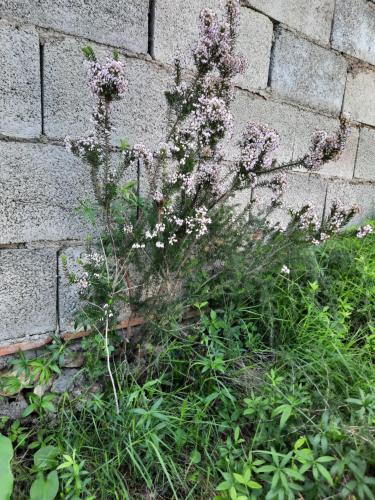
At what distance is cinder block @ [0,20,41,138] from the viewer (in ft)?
4.49

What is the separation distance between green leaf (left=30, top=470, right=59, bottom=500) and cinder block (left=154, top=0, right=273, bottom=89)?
150cm

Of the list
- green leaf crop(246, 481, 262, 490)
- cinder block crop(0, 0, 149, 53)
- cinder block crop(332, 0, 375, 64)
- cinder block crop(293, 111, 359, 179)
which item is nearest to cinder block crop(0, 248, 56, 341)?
cinder block crop(0, 0, 149, 53)

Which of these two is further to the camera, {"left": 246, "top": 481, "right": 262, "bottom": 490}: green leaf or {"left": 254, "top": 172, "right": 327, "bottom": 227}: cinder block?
{"left": 254, "top": 172, "right": 327, "bottom": 227}: cinder block

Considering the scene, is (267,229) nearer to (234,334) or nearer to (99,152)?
(234,334)

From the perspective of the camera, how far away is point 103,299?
159 centimetres

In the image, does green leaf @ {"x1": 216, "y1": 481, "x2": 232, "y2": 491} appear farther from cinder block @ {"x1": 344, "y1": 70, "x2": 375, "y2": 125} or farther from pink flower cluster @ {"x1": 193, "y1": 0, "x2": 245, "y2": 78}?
cinder block @ {"x1": 344, "y1": 70, "x2": 375, "y2": 125}

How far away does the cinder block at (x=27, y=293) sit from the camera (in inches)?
59.6

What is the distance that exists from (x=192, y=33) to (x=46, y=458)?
1.79 m

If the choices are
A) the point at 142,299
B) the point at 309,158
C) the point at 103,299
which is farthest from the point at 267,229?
the point at 103,299

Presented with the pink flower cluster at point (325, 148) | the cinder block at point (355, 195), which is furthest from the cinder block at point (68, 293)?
the cinder block at point (355, 195)

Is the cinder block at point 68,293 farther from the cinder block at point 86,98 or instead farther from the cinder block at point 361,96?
the cinder block at point 361,96

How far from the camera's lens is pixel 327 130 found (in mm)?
2682

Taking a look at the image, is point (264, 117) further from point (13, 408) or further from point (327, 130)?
point (13, 408)

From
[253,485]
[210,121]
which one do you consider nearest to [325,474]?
[253,485]
